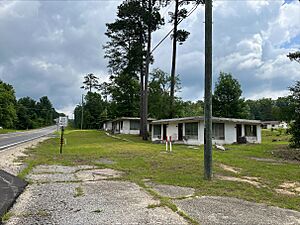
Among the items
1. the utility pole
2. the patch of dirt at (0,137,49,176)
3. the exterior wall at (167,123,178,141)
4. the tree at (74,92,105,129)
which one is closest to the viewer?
the utility pole

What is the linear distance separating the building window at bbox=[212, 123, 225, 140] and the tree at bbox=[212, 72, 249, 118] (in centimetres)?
2199

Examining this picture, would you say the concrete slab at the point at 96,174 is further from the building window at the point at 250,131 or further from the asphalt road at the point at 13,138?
the building window at the point at 250,131

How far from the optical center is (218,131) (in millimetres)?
27328

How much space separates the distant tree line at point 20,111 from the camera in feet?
204

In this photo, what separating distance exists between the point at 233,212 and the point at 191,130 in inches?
881

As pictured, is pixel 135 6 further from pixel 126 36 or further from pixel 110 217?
pixel 110 217

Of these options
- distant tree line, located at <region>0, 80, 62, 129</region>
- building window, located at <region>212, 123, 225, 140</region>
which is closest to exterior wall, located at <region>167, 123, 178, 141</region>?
building window, located at <region>212, 123, 225, 140</region>

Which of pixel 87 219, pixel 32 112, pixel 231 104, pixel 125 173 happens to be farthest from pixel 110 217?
pixel 32 112

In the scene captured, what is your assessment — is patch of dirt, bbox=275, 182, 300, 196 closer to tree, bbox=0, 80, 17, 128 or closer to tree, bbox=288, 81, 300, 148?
tree, bbox=288, 81, 300, 148

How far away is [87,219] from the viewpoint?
4320 millimetres

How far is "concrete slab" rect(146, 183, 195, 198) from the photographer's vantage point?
612 centimetres

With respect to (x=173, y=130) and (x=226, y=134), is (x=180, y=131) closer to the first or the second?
(x=173, y=130)

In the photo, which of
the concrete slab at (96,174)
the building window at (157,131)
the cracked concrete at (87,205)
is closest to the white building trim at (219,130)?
the building window at (157,131)

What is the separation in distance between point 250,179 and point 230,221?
15.5ft
